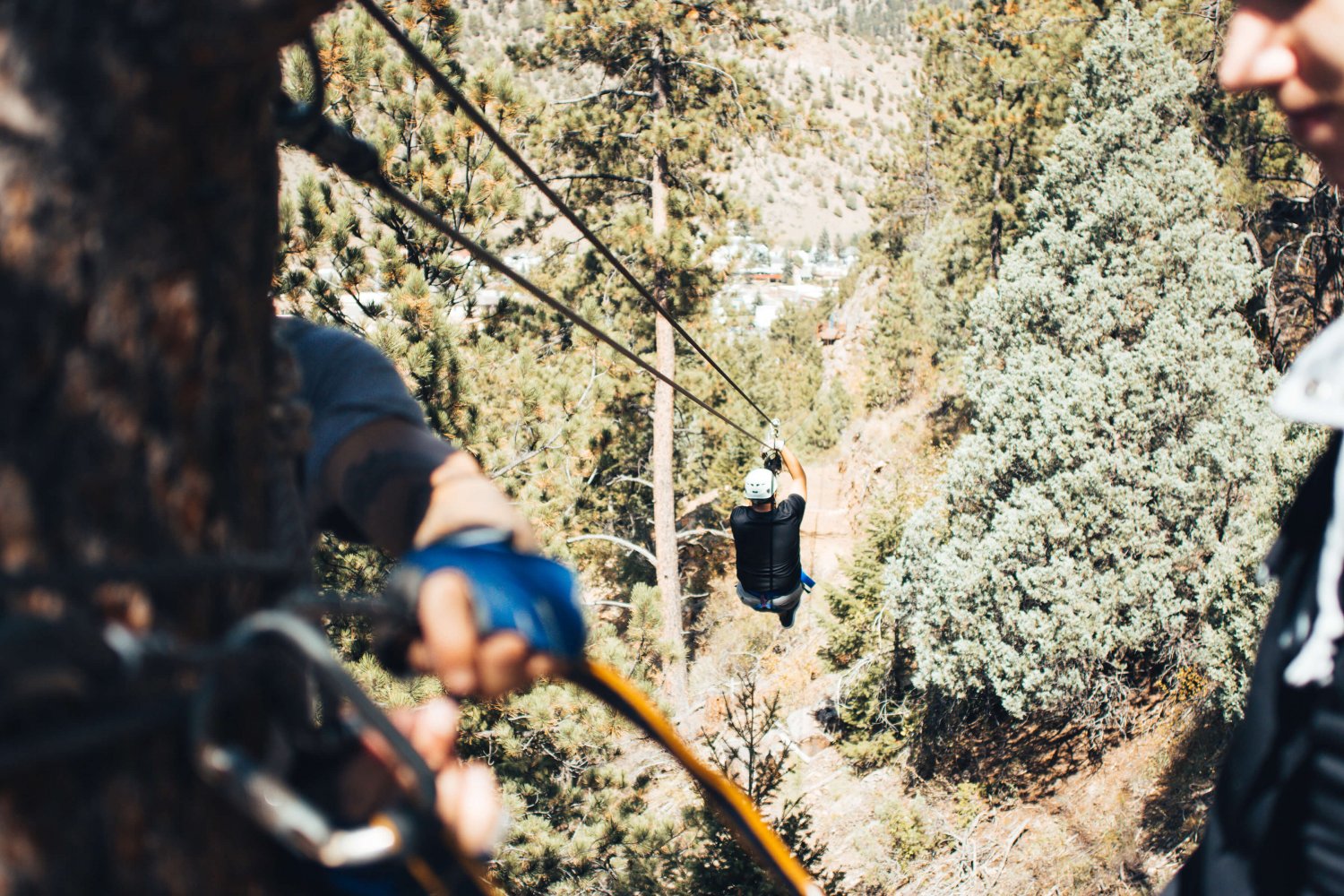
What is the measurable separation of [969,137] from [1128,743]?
504 inches

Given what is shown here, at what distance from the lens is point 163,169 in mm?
605

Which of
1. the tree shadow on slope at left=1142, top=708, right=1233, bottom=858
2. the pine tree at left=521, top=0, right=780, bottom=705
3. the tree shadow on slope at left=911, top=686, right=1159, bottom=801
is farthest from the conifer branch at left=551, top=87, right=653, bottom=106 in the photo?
the tree shadow on slope at left=1142, top=708, right=1233, bottom=858

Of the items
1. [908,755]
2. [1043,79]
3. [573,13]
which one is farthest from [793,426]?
[573,13]

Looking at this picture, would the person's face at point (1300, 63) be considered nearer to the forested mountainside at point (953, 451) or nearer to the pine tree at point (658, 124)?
the forested mountainside at point (953, 451)

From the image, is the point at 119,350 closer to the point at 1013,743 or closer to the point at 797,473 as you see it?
the point at 797,473

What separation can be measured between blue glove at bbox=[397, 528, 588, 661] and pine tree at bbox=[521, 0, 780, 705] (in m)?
9.94

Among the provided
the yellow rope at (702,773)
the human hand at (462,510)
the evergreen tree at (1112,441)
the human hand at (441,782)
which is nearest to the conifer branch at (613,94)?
the evergreen tree at (1112,441)

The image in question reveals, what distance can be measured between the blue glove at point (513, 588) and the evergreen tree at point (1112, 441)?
33.1 ft

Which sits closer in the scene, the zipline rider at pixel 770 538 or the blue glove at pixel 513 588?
the blue glove at pixel 513 588

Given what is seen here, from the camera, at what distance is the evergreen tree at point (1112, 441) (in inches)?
373

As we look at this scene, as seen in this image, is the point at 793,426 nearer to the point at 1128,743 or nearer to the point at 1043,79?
the point at 1043,79

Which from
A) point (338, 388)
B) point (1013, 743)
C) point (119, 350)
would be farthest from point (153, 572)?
point (1013, 743)

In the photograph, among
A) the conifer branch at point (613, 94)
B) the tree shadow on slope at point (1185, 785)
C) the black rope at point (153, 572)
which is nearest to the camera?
the black rope at point (153, 572)

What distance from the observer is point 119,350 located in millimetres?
583
